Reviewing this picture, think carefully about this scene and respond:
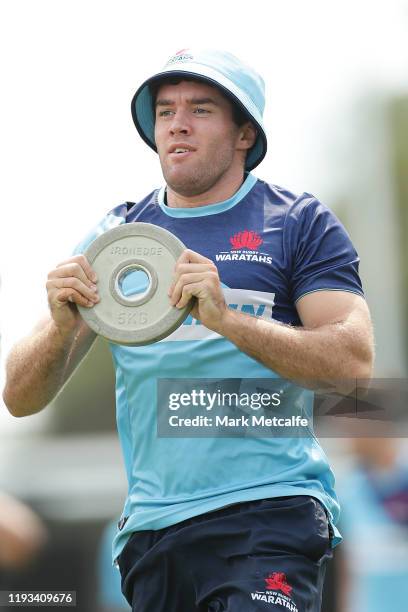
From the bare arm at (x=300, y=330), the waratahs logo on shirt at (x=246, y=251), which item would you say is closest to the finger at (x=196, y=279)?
the bare arm at (x=300, y=330)

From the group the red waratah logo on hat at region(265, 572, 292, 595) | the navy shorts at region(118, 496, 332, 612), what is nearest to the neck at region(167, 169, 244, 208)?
the navy shorts at region(118, 496, 332, 612)

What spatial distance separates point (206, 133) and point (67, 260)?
91cm

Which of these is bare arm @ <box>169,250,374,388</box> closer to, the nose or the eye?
the nose

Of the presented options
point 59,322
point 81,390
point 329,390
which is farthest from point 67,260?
point 81,390

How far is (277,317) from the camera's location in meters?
5.02

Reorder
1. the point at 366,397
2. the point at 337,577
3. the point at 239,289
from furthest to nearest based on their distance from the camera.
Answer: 1. the point at 337,577
2. the point at 366,397
3. the point at 239,289

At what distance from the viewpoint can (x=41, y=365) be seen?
4.99 meters

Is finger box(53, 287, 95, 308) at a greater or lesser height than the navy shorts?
greater

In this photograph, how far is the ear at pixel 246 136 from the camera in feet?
18.0

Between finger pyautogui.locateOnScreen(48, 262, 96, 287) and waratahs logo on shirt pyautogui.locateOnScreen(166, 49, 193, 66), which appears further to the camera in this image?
waratahs logo on shirt pyautogui.locateOnScreen(166, 49, 193, 66)

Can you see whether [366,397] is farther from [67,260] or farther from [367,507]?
[367,507]

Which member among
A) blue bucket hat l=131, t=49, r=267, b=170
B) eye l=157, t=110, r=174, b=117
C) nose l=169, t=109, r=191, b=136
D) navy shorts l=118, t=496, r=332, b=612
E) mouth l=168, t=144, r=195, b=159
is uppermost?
blue bucket hat l=131, t=49, r=267, b=170

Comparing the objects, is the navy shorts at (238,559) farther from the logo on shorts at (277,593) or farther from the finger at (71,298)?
the finger at (71,298)

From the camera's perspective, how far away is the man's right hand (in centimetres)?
464
